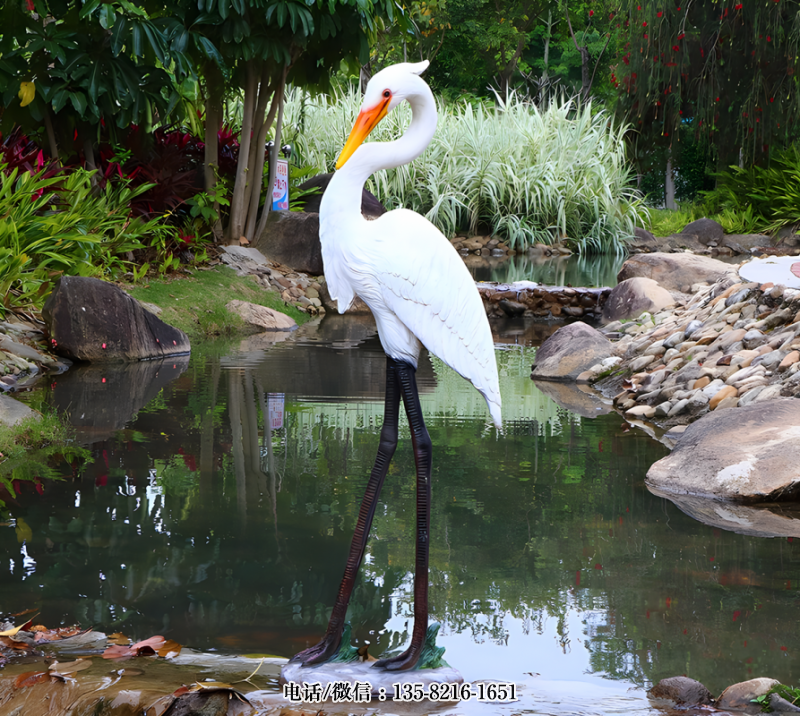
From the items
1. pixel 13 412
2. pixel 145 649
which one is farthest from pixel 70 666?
pixel 13 412

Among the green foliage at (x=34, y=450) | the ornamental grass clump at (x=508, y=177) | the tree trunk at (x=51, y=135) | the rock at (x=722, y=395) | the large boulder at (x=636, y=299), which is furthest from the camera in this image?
the ornamental grass clump at (x=508, y=177)

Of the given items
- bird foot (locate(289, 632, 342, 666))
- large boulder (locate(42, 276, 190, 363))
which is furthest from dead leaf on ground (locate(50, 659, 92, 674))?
large boulder (locate(42, 276, 190, 363))

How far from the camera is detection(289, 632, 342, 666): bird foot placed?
217 centimetres

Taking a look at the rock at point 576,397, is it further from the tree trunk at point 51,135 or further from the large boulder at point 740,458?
the tree trunk at point 51,135

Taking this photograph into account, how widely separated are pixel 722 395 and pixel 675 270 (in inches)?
195

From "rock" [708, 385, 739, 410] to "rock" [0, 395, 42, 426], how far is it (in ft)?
12.8

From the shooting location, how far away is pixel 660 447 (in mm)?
4566

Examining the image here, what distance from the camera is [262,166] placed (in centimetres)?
952

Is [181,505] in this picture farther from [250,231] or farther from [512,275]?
[512,275]

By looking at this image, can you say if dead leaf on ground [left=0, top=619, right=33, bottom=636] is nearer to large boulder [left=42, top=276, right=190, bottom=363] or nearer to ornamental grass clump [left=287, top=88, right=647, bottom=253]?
large boulder [left=42, top=276, right=190, bottom=363]

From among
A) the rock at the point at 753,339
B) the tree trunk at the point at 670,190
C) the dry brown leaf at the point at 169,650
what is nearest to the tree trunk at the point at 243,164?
the rock at the point at 753,339

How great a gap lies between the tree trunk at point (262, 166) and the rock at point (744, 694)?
8.19 meters

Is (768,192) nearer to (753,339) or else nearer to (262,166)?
(262,166)

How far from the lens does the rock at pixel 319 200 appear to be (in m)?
11.0
